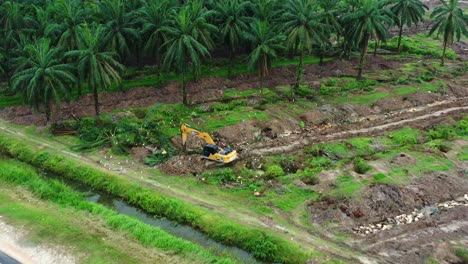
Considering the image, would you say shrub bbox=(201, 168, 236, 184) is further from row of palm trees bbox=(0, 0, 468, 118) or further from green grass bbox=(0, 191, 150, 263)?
row of palm trees bbox=(0, 0, 468, 118)

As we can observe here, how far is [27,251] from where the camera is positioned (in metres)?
30.2

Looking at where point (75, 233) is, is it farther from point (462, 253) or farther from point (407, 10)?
point (407, 10)

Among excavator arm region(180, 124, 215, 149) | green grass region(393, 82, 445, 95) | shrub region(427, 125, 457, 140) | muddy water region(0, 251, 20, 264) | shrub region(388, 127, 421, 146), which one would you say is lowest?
muddy water region(0, 251, 20, 264)

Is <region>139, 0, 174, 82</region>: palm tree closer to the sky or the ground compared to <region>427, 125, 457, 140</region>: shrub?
closer to the sky

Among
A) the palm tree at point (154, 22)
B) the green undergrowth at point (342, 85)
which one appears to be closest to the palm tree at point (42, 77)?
the palm tree at point (154, 22)

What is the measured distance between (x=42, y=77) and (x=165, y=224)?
2305cm

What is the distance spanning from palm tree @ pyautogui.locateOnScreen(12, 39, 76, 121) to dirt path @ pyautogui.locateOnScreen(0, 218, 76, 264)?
18.9 metres

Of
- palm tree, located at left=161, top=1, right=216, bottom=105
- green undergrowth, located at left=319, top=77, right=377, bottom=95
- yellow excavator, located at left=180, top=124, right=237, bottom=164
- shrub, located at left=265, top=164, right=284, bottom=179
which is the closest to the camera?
shrub, located at left=265, top=164, right=284, bottom=179

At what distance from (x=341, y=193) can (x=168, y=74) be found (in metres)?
37.2

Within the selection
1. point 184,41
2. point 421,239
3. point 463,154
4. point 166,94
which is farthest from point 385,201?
point 166,94

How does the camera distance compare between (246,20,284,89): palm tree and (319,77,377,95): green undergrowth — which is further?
(319,77,377,95): green undergrowth

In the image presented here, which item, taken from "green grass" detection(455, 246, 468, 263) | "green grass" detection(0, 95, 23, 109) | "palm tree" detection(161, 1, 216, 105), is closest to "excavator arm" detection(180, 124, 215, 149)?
"palm tree" detection(161, 1, 216, 105)

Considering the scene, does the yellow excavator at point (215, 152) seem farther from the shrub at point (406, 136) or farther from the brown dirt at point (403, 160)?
the shrub at point (406, 136)

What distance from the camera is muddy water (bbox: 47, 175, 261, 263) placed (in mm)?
30925
